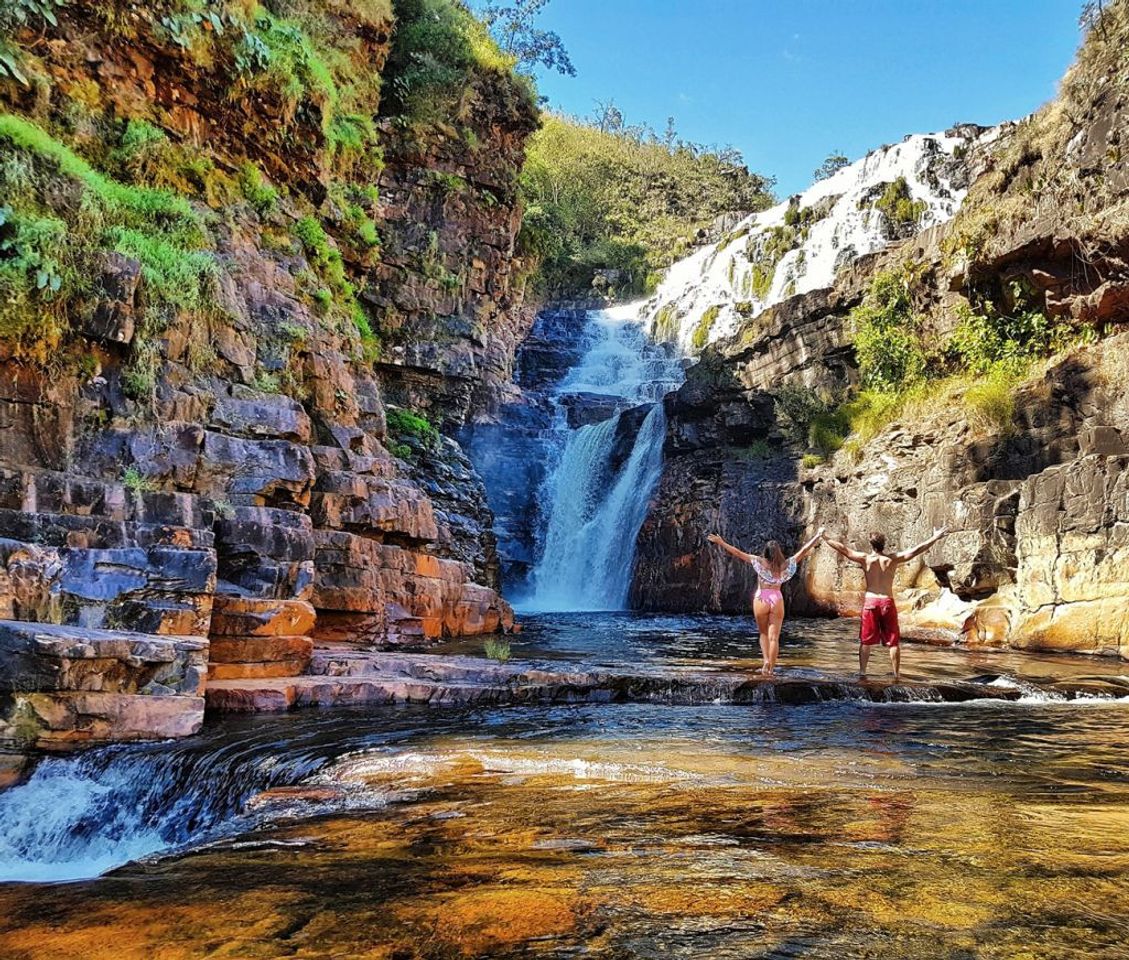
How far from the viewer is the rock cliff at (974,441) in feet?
44.3

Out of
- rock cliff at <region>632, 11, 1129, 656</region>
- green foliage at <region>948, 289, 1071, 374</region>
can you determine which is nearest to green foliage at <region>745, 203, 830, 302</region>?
rock cliff at <region>632, 11, 1129, 656</region>

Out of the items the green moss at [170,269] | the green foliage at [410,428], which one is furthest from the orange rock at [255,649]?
the green foliage at [410,428]

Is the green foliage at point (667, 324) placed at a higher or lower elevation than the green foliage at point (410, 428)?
higher

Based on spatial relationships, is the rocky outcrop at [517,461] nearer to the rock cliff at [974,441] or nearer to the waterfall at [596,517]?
the waterfall at [596,517]

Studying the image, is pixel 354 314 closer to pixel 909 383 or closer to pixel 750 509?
pixel 750 509

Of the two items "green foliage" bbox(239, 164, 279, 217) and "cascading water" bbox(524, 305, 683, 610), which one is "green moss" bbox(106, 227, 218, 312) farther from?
"cascading water" bbox(524, 305, 683, 610)

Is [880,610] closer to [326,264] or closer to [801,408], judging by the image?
[326,264]

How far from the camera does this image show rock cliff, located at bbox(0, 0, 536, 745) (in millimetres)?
6758

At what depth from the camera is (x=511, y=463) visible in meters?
27.4

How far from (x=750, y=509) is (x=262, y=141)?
1597 cm

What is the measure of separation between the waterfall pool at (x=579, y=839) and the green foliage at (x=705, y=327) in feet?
88.2

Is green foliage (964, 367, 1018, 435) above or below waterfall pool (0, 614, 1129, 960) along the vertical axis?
above

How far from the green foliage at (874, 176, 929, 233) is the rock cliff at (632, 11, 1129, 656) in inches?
340

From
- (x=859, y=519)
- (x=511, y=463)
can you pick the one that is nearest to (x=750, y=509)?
(x=859, y=519)
